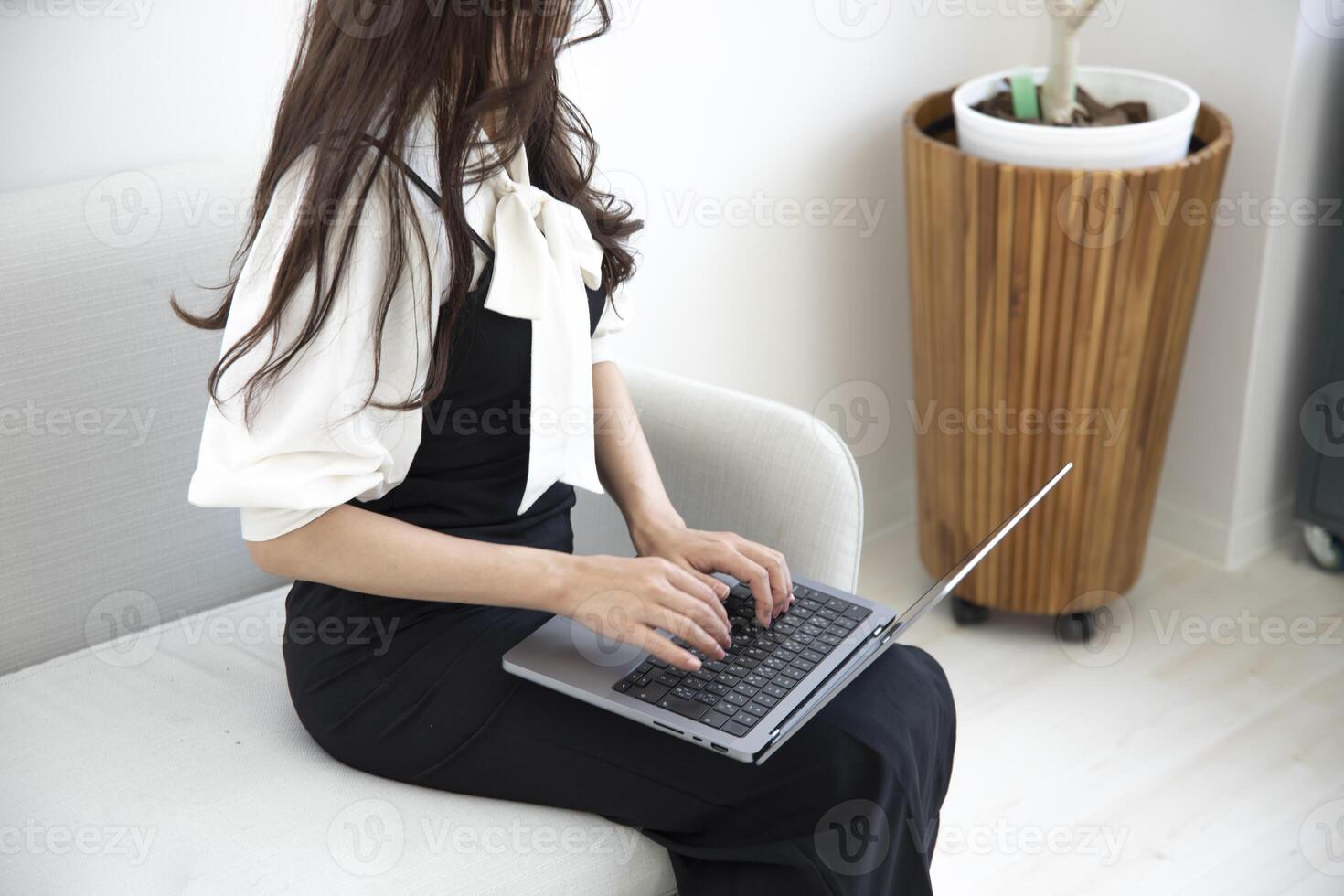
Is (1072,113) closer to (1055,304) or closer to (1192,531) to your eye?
(1055,304)

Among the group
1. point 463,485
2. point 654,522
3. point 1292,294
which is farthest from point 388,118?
point 1292,294

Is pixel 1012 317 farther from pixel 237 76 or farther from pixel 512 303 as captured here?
pixel 237 76

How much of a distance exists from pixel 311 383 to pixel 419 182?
176 millimetres

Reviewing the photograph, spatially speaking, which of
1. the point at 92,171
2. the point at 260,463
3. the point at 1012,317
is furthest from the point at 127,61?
the point at 1012,317

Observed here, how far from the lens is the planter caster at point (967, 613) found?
6.47 ft

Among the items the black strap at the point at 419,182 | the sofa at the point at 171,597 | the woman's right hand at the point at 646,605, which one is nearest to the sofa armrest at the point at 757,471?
the sofa at the point at 171,597

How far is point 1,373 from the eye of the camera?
117 centimetres

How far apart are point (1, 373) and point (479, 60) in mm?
532

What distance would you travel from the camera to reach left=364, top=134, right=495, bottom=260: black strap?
95cm

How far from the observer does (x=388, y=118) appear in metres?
0.96

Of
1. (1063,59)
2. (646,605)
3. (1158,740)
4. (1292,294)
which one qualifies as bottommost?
(1158,740)

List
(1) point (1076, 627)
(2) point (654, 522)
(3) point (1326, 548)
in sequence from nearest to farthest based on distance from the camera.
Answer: (2) point (654, 522) → (1) point (1076, 627) → (3) point (1326, 548)

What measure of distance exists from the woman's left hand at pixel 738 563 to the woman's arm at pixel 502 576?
5 cm

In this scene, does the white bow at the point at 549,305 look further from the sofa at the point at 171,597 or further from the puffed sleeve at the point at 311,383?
the sofa at the point at 171,597
